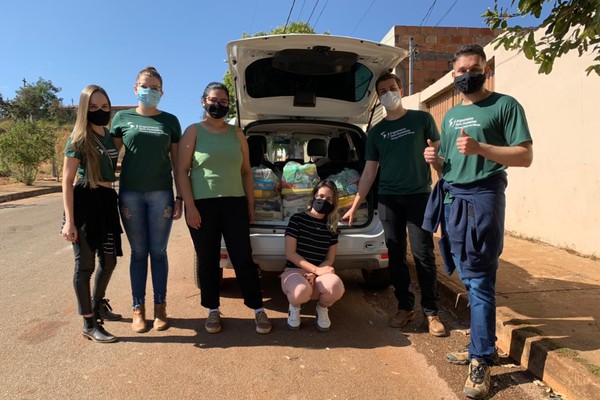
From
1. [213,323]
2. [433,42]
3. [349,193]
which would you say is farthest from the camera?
[433,42]

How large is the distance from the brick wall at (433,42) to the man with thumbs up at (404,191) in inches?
409

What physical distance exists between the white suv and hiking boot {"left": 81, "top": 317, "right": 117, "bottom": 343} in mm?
1035

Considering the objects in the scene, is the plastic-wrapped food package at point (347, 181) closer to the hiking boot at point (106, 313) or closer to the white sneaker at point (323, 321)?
the white sneaker at point (323, 321)

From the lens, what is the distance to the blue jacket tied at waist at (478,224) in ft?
9.03

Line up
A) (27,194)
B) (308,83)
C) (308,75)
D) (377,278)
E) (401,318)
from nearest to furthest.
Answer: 1. (401,318)
2. (308,75)
3. (308,83)
4. (377,278)
5. (27,194)

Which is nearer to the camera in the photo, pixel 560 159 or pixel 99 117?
pixel 99 117

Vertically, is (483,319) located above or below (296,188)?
below

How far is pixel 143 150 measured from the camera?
11.4 ft

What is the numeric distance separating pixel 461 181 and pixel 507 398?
52.2 inches

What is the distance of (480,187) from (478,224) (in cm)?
23

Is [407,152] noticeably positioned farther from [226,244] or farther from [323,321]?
[226,244]

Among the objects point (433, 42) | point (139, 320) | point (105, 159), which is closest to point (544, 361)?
point (139, 320)

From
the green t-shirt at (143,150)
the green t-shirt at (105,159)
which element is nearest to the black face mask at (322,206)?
the green t-shirt at (143,150)

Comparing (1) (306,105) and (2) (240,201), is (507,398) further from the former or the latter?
(1) (306,105)
